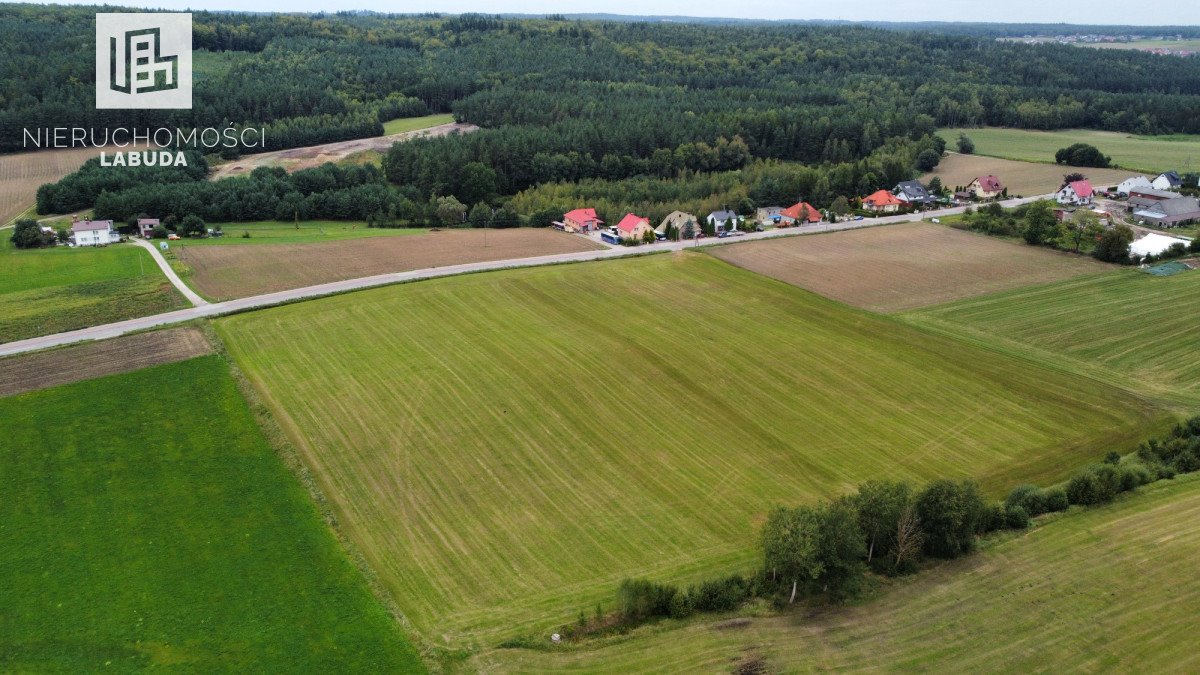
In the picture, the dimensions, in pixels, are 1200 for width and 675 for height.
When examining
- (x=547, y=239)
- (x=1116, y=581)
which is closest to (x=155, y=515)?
(x=1116, y=581)

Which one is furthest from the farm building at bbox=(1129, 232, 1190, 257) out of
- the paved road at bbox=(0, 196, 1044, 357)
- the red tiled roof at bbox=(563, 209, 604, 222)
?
the red tiled roof at bbox=(563, 209, 604, 222)

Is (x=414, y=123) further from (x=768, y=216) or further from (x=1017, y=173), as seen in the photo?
(x=1017, y=173)

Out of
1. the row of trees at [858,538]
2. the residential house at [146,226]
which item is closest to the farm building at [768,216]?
the row of trees at [858,538]

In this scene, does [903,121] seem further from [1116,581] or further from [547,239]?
[1116,581]

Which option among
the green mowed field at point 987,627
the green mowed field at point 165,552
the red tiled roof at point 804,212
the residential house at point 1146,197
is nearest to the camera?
the green mowed field at point 987,627

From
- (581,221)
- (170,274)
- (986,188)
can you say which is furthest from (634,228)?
(986,188)

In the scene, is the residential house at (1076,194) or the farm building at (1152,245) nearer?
the farm building at (1152,245)

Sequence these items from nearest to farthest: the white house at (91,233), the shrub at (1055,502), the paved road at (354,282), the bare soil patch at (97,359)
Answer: the shrub at (1055,502) < the bare soil patch at (97,359) < the paved road at (354,282) < the white house at (91,233)

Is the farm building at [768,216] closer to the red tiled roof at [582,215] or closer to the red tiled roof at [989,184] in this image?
the red tiled roof at [582,215]
